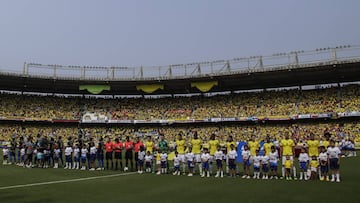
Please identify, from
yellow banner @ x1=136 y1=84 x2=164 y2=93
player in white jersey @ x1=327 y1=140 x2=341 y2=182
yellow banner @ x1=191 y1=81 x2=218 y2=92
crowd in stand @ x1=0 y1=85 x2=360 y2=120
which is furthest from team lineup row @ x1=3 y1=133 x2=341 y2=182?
yellow banner @ x1=136 y1=84 x2=164 y2=93

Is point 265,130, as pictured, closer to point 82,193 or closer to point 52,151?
point 52,151

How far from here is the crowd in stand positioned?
42.5 meters

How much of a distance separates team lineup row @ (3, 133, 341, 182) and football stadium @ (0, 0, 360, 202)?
56 millimetres

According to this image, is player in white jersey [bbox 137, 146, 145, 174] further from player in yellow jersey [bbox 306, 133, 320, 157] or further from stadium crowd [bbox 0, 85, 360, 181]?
player in yellow jersey [bbox 306, 133, 320, 157]

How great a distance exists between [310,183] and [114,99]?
45.6 meters

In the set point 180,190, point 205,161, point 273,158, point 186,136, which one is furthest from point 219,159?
point 186,136

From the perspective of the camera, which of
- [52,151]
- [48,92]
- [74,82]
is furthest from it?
[48,92]

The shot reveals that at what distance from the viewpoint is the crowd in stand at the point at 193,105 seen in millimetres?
42531

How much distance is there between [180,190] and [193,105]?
38.9 m

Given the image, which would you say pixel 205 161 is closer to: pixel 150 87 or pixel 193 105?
pixel 193 105

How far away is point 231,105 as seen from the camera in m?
48.3

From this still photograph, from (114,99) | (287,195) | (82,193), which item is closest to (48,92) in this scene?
(114,99)

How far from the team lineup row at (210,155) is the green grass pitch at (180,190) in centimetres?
136

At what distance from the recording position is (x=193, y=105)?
51125mm
